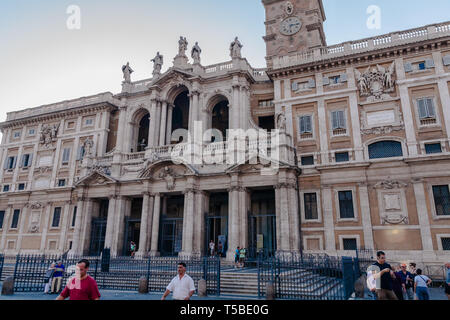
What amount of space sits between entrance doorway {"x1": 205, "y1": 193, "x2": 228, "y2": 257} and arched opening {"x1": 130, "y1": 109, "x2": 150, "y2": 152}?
941 centimetres

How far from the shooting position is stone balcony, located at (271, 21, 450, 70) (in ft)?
76.1

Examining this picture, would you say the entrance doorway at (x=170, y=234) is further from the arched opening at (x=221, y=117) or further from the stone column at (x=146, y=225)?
the arched opening at (x=221, y=117)

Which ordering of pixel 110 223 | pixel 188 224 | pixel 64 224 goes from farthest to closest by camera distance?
1. pixel 64 224
2. pixel 110 223
3. pixel 188 224

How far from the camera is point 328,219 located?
2300cm

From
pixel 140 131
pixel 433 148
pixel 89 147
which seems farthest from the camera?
pixel 140 131

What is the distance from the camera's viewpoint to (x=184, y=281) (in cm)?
672

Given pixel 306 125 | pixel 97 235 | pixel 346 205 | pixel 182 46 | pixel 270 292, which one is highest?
pixel 182 46

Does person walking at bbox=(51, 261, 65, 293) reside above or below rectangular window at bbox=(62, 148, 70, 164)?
below

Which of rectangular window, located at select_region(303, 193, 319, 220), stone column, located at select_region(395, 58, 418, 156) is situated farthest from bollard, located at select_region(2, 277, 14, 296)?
stone column, located at select_region(395, 58, 418, 156)

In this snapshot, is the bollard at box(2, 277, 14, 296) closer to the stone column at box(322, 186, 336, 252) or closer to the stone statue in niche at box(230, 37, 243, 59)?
the stone column at box(322, 186, 336, 252)

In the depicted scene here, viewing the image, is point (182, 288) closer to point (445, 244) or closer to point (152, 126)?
point (445, 244)

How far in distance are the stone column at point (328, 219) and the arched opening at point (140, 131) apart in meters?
17.6

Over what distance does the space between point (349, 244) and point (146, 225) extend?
1560 centimetres

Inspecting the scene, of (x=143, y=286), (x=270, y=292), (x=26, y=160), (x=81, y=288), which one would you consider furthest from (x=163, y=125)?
(x=81, y=288)
